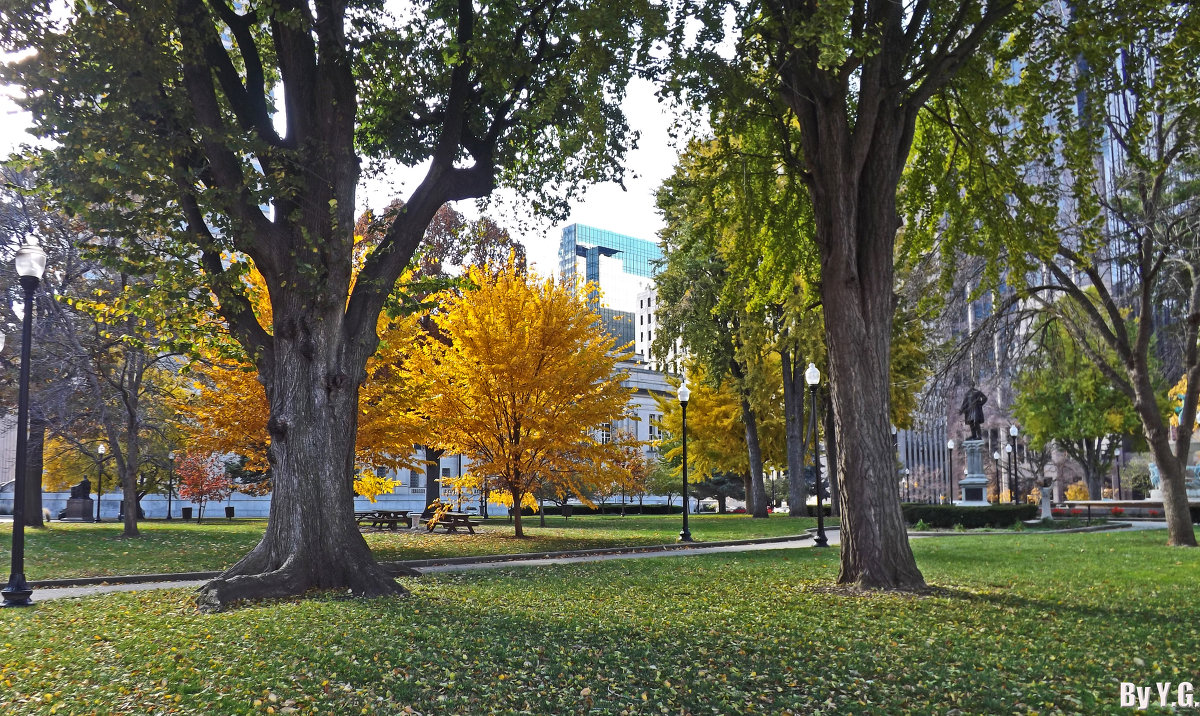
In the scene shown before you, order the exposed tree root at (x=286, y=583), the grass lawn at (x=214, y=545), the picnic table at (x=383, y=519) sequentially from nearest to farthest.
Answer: the exposed tree root at (x=286, y=583) → the grass lawn at (x=214, y=545) → the picnic table at (x=383, y=519)

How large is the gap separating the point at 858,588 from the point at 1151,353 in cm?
3765

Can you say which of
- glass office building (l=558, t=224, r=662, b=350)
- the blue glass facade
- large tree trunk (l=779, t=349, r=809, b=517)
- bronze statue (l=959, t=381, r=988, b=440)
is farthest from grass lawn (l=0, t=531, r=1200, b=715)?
the blue glass facade

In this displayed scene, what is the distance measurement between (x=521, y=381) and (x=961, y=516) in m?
15.0

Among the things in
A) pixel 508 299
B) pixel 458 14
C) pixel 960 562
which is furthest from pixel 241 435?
pixel 960 562

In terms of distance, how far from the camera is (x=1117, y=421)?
39.1 m

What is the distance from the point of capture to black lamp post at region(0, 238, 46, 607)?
10211 mm

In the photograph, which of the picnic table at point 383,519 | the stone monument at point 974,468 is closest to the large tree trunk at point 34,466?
the picnic table at point 383,519

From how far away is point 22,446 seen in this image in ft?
35.0

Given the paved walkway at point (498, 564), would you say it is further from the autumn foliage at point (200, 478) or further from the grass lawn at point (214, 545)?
the autumn foliage at point (200, 478)

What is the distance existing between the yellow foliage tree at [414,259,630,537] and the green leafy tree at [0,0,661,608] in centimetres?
832

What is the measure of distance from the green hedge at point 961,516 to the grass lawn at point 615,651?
15.2 meters

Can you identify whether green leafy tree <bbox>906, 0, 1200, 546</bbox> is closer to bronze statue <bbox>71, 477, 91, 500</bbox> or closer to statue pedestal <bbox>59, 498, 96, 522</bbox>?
statue pedestal <bbox>59, 498, 96, 522</bbox>

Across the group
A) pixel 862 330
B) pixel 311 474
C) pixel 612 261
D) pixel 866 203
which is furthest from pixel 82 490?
pixel 612 261

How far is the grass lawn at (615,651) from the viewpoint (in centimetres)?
565
